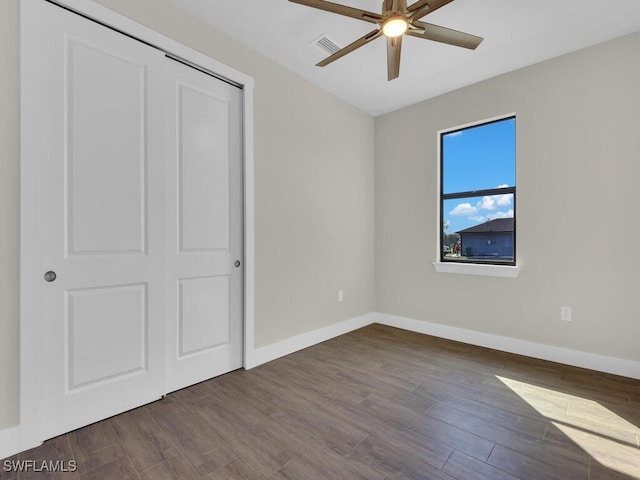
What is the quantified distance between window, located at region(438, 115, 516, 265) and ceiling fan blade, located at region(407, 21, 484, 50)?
1.44m

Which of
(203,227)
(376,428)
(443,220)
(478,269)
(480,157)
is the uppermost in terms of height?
(480,157)

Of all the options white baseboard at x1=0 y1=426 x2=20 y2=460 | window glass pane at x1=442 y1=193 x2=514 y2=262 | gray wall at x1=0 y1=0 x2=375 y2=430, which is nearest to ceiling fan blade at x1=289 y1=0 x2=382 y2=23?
gray wall at x1=0 y1=0 x2=375 y2=430

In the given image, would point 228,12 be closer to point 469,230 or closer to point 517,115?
point 517,115

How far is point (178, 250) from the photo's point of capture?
7.52ft

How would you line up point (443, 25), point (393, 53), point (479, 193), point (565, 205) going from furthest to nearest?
point (479, 193) < point (565, 205) < point (443, 25) < point (393, 53)

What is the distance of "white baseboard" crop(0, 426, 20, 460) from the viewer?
158 cm

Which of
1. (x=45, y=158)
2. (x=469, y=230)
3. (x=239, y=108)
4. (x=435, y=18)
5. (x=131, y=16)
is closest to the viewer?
(x=45, y=158)

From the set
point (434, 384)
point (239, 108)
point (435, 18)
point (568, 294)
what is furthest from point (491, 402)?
point (239, 108)

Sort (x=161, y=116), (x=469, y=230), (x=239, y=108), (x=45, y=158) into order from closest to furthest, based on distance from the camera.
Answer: (x=45, y=158) < (x=161, y=116) < (x=239, y=108) < (x=469, y=230)

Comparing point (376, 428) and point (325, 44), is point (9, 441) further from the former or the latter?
point (325, 44)

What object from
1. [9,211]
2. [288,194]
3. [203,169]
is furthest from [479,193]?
[9,211]

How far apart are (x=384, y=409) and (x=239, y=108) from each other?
8.53ft

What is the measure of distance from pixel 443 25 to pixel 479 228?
78.8 inches

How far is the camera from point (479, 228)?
3402 mm
